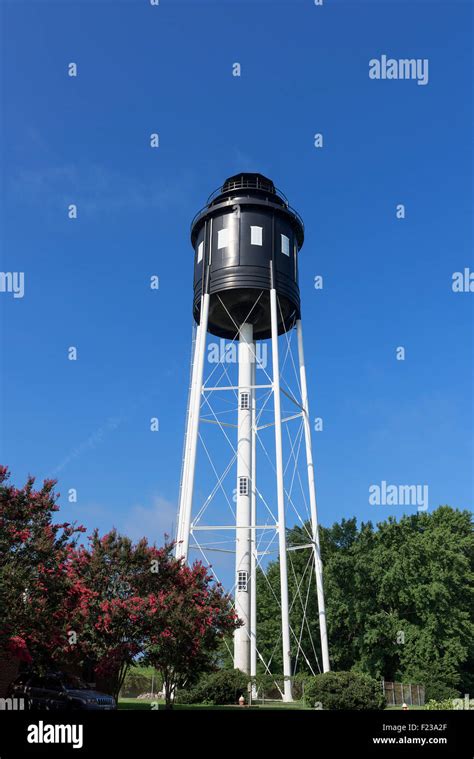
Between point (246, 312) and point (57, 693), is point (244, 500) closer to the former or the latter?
point (246, 312)

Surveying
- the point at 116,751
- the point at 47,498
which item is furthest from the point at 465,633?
the point at 116,751

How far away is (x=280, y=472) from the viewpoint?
29312 mm

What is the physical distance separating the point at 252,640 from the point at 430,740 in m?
20.5

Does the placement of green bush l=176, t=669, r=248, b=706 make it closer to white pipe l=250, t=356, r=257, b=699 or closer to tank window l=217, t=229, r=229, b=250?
white pipe l=250, t=356, r=257, b=699

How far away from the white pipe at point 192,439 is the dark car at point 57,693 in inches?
287

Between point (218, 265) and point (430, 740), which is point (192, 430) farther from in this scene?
point (430, 740)

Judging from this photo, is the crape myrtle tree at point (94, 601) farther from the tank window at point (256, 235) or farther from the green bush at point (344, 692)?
the tank window at point (256, 235)

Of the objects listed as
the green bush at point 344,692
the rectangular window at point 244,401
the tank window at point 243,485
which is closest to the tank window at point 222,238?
the rectangular window at point 244,401

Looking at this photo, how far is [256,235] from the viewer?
1282 inches

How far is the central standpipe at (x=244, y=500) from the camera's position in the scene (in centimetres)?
3062

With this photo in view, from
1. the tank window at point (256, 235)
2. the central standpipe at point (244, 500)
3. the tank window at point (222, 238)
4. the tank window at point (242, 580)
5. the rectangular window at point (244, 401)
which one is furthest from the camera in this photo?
the rectangular window at point (244, 401)

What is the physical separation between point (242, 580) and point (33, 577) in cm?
1200

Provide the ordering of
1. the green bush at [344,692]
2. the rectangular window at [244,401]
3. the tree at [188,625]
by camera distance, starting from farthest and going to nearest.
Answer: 1. the rectangular window at [244,401]
2. the green bush at [344,692]
3. the tree at [188,625]

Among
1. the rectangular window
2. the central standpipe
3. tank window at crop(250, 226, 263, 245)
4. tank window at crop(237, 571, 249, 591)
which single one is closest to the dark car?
the central standpipe
